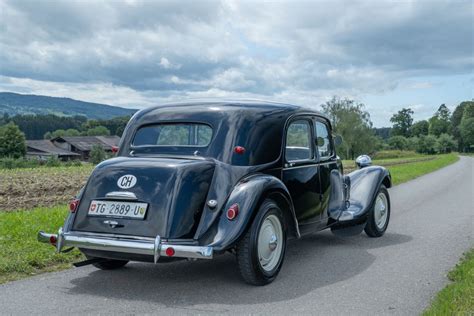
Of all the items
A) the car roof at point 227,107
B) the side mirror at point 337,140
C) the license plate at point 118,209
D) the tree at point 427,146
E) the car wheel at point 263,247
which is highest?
the car roof at point 227,107

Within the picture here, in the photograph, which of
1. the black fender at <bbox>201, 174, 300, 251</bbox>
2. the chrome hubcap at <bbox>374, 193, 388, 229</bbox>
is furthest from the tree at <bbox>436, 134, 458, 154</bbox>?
the black fender at <bbox>201, 174, 300, 251</bbox>

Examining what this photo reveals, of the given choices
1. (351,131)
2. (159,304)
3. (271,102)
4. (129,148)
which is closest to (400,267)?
(271,102)

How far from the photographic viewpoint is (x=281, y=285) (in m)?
5.16

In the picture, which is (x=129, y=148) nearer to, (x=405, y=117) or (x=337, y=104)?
(x=337, y=104)

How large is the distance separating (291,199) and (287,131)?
845 mm

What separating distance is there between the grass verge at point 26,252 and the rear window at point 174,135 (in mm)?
1658

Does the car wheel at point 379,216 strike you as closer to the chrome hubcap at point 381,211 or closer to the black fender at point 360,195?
the chrome hubcap at point 381,211

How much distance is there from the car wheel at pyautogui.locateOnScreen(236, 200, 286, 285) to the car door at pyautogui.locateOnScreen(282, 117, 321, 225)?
557mm

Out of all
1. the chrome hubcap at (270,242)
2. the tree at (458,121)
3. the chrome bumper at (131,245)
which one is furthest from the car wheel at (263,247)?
the tree at (458,121)

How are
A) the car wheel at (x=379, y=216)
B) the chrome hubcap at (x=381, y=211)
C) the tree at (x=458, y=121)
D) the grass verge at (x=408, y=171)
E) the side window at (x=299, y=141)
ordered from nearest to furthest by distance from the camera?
the side window at (x=299, y=141) < the car wheel at (x=379, y=216) < the chrome hubcap at (x=381, y=211) < the grass verge at (x=408, y=171) < the tree at (x=458, y=121)

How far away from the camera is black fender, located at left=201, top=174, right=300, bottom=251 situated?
15.6 ft

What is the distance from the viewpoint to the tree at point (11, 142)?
254 feet

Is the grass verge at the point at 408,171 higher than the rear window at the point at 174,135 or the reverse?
the reverse

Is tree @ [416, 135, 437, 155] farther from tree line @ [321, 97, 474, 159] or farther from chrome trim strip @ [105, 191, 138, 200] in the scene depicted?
chrome trim strip @ [105, 191, 138, 200]
